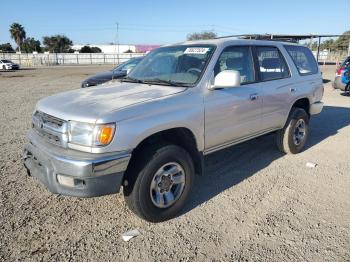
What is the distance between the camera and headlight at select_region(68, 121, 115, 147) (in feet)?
9.86

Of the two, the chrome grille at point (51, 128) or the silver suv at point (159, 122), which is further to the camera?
the chrome grille at point (51, 128)

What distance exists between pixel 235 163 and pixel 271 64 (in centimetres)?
165

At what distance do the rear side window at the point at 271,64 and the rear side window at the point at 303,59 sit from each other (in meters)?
0.36

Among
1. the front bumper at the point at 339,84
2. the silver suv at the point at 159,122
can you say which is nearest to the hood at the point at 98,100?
the silver suv at the point at 159,122

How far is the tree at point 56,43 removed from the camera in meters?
84.2

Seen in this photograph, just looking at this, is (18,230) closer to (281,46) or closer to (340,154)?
(281,46)

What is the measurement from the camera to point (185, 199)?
3.77 meters

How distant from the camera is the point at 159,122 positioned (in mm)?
3320

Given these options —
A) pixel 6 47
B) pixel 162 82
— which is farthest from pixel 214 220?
pixel 6 47

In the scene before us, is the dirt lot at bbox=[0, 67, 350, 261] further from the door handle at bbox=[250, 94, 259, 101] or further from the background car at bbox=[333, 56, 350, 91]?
the background car at bbox=[333, 56, 350, 91]

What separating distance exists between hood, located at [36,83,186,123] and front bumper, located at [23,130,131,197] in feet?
1.15

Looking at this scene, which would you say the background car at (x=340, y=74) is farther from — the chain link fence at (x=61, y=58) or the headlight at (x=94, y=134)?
the chain link fence at (x=61, y=58)

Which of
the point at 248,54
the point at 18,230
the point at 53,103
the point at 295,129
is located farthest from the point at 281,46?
the point at 18,230

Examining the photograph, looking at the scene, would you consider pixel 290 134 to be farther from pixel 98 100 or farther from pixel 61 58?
pixel 61 58
